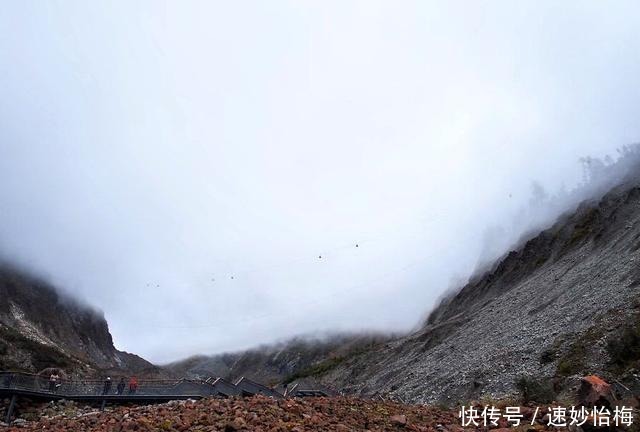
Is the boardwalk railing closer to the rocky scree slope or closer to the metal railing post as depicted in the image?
the metal railing post

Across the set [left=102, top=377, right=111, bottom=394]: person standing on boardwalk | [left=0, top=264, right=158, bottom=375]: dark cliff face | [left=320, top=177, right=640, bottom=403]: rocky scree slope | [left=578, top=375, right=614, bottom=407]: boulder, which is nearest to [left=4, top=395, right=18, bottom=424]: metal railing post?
[left=102, top=377, right=111, bottom=394]: person standing on boardwalk

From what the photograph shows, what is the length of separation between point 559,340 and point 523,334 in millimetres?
8032

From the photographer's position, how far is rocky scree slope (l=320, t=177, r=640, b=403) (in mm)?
33250

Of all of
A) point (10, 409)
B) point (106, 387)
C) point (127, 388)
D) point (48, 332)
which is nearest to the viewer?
point (10, 409)

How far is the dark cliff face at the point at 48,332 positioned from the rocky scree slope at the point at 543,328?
43.7 meters

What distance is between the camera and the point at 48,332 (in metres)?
105

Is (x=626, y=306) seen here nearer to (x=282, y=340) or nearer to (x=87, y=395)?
(x=87, y=395)

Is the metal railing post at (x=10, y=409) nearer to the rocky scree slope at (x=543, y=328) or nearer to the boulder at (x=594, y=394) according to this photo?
the rocky scree slope at (x=543, y=328)

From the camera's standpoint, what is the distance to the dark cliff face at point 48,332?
75.9m

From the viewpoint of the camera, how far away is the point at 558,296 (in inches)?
2101

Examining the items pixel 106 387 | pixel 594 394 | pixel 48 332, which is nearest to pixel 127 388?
pixel 106 387

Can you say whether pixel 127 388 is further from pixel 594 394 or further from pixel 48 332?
pixel 48 332

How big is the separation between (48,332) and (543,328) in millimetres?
95748

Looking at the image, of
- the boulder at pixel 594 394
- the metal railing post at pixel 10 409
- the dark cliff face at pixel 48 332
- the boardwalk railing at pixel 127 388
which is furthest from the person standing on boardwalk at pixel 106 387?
the dark cliff face at pixel 48 332
